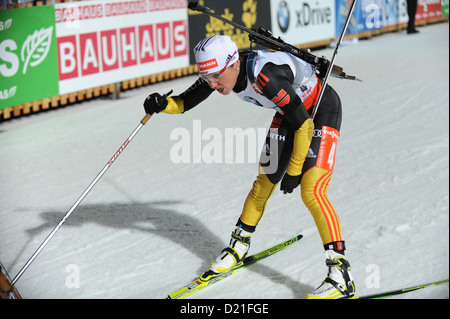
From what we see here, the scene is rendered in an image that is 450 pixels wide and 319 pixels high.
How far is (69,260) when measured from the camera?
11.6ft

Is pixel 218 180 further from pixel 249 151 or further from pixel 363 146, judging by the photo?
pixel 363 146

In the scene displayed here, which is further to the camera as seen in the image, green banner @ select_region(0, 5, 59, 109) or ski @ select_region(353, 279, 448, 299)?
green banner @ select_region(0, 5, 59, 109)

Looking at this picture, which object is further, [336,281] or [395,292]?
[395,292]

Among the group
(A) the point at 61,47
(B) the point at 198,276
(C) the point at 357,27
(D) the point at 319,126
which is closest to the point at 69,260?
(B) the point at 198,276

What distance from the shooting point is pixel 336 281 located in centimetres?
292

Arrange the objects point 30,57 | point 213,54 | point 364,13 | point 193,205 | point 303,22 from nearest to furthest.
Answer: point 213,54 < point 193,205 < point 30,57 < point 303,22 < point 364,13

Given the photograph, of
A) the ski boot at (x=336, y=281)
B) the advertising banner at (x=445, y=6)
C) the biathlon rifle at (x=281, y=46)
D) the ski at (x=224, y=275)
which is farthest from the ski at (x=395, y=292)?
the advertising banner at (x=445, y=6)

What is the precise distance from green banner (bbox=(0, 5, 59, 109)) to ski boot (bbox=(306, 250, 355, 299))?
14.1 ft

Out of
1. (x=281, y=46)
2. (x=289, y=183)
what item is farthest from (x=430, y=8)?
(x=281, y=46)

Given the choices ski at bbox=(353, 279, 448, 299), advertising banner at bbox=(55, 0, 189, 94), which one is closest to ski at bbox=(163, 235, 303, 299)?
ski at bbox=(353, 279, 448, 299)

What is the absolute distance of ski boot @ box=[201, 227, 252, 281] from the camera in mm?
3217

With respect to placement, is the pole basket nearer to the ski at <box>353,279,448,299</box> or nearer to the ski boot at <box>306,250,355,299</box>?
the ski boot at <box>306,250,355,299</box>

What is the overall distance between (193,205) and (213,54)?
222 centimetres

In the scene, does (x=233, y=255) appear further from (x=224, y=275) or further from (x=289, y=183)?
(x=289, y=183)
